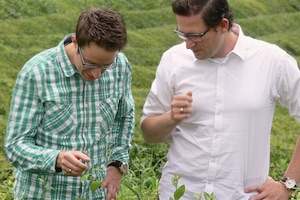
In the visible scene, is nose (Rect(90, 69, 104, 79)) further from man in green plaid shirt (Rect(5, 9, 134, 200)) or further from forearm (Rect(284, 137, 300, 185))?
forearm (Rect(284, 137, 300, 185))

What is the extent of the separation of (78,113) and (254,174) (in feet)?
2.72

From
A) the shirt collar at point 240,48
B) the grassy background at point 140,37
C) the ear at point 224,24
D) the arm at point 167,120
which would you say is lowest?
the grassy background at point 140,37

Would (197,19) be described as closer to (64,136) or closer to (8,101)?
(64,136)

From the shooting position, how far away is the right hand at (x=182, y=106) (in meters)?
3.28

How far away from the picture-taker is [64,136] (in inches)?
130

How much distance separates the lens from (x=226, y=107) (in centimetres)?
349

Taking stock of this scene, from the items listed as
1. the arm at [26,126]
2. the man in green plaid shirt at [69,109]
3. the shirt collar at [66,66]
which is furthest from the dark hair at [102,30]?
the arm at [26,126]

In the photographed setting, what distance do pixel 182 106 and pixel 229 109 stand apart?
0.29 meters

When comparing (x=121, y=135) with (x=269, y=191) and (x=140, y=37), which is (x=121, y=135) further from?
(x=140, y=37)

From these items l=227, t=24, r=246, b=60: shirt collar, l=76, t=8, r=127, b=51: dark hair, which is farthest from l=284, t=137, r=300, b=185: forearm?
l=76, t=8, r=127, b=51: dark hair

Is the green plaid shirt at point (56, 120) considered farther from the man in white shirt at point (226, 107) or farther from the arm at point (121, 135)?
the man in white shirt at point (226, 107)

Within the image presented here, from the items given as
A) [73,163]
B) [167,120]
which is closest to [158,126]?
[167,120]

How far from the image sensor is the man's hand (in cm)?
297

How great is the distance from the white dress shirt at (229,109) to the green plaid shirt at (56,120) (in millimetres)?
307
